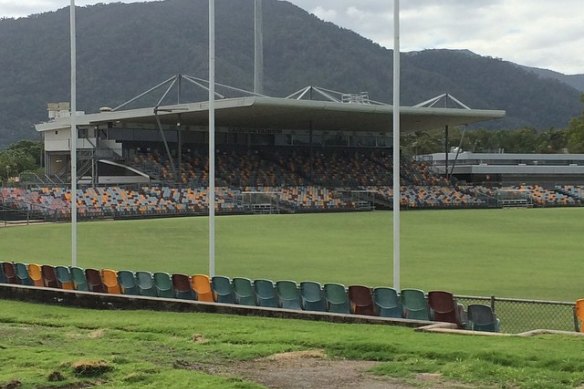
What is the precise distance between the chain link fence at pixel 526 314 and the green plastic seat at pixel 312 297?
6.60 feet

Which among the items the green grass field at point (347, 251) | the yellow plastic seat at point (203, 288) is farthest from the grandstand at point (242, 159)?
the yellow plastic seat at point (203, 288)

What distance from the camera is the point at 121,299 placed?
13.8 metres

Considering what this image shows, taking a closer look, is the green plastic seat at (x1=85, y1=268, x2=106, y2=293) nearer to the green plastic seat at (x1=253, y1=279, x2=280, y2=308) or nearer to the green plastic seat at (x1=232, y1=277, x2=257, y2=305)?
the green plastic seat at (x1=232, y1=277, x2=257, y2=305)

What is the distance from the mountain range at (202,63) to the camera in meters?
145

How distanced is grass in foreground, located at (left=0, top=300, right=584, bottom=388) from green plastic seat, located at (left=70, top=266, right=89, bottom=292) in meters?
3.78

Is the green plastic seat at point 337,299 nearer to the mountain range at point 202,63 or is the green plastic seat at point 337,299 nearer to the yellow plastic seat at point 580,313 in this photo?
the yellow plastic seat at point 580,313

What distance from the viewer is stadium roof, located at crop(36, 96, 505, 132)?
189 ft

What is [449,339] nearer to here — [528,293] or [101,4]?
[528,293]

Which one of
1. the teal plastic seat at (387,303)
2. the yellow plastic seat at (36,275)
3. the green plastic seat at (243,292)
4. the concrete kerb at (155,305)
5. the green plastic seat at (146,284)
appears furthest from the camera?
the yellow plastic seat at (36,275)

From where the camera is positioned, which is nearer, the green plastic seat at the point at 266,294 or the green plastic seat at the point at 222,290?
the green plastic seat at the point at 266,294

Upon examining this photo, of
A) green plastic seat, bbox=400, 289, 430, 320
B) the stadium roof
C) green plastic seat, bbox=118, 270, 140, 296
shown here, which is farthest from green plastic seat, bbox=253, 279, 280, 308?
the stadium roof

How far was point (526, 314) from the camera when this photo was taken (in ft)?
43.8

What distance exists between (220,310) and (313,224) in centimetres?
3006

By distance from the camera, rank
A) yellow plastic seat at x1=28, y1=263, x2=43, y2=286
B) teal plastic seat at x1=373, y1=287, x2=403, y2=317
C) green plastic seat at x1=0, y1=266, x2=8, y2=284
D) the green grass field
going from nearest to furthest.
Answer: teal plastic seat at x1=373, y1=287, x2=403, y2=317, yellow plastic seat at x1=28, y1=263, x2=43, y2=286, green plastic seat at x1=0, y1=266, x2=8, y2=284, the green grass field
